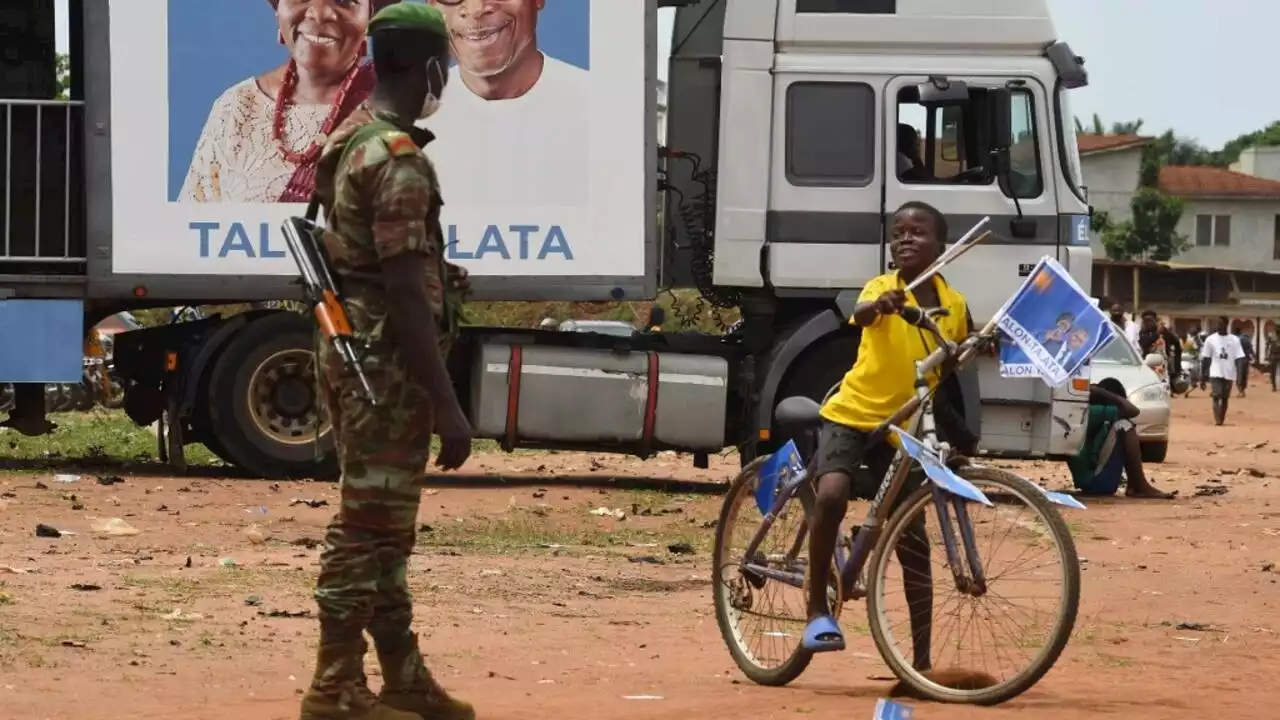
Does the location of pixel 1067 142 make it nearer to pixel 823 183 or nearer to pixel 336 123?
pixel 823 183

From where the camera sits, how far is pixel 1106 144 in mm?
85500

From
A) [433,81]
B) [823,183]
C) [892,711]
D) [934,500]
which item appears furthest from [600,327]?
[433,81]

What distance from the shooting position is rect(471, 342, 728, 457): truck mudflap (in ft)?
47.9

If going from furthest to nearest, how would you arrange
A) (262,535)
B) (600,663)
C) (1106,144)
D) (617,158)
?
1. (1106,144)
2. (617,158)
3. (262,535)
4. (600,663)

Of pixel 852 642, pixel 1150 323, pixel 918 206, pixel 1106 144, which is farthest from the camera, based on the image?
pixel 1106 144

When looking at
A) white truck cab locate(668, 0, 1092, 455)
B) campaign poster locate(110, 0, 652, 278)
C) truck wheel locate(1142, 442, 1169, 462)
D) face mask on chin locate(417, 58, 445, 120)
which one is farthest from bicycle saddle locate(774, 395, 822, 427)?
truck wheel locate(1142, 442, 1169, 462)

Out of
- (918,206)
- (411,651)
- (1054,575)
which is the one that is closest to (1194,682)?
(1054,575)

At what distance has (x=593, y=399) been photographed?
14.6 m

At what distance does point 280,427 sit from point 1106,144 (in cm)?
7426

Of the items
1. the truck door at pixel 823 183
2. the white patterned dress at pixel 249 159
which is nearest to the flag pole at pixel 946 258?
the truck door at pixel 823 183

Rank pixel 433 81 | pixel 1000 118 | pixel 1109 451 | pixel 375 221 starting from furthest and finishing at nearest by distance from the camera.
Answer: pixel 1109 451 < pixel 1000 118 < pixel 433 81 < pixel 375 221

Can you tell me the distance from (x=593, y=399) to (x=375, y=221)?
941 centimetres

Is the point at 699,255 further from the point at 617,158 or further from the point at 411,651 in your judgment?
the point at 411,651

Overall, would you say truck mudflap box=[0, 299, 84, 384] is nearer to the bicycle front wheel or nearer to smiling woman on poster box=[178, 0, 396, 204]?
smiling woman on poster box=[178, 0, 396, 204]
